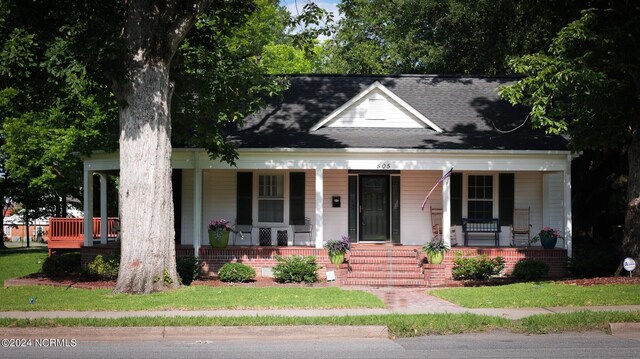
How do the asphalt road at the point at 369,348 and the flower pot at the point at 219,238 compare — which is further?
the flower pot at the point at 219,238

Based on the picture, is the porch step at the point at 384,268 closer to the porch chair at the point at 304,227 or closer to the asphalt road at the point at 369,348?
the porch chair at the point at 304,227

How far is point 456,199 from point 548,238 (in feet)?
9.65

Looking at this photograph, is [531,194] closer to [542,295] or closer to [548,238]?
[548,238]

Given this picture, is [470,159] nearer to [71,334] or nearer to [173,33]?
[173,33]

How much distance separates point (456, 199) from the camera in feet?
67.6

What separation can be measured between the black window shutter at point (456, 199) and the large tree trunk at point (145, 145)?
939 centimetres

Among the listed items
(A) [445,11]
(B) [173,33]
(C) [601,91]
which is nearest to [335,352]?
(B) [173,33]

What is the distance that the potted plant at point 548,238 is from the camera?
62.2 feet

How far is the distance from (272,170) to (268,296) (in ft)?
24.2

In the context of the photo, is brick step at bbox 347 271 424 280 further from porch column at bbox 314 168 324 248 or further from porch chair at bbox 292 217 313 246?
porch chair at bbox 292 217 313 246

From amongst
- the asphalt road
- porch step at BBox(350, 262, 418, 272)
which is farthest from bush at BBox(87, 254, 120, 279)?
the asphalt road

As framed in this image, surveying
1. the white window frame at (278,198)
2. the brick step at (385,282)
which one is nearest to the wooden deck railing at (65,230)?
the white window frame at (278,198)

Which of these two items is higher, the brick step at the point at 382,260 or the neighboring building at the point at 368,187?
the neighboring building at the point at 368,187

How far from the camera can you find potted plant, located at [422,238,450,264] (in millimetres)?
17672
